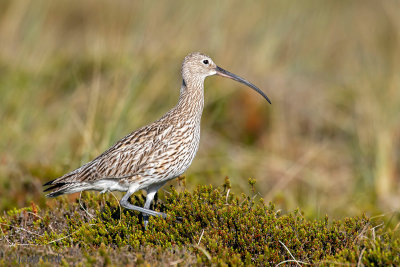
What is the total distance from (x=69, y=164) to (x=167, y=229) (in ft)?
9.82

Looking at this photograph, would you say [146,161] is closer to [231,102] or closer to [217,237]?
[217,237]

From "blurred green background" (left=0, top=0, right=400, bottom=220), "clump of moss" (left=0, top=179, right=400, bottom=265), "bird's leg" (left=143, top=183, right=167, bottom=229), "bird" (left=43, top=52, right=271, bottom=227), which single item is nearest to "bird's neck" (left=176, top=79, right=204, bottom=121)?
"bird" (left=43, top=52, right=271, bottom=227)

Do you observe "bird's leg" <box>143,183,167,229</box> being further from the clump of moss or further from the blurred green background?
the blurred green background

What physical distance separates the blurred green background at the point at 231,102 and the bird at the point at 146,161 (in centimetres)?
128

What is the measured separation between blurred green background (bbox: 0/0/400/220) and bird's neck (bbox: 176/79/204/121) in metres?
1.39

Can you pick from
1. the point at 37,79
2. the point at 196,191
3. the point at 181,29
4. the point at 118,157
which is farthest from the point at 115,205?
the point at 181,29

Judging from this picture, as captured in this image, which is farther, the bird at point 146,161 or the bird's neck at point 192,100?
the bird's neck at point 192,100

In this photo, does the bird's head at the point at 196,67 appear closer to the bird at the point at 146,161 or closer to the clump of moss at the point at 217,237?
the bird at the point at 146,161

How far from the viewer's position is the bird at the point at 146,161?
6.10m

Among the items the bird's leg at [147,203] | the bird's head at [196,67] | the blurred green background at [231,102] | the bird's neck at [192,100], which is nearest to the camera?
the bird's leg at [147,203]

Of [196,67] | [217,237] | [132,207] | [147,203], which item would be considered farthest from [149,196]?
[196,67]

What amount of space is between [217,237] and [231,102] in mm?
7542

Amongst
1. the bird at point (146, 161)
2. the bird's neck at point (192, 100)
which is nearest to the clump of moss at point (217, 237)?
the bird at point (146, 161)

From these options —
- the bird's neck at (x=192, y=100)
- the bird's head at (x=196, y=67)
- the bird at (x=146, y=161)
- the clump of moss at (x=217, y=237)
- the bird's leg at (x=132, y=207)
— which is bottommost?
the clump of moss at (x=217, y=237)
